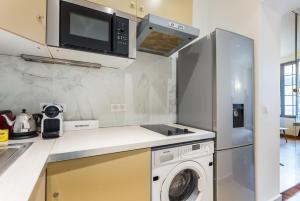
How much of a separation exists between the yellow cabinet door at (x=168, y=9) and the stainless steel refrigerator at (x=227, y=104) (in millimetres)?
328

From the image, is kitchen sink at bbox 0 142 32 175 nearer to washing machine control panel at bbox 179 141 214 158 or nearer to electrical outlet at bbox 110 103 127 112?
electrical outlet at bbox 110 103 127 112

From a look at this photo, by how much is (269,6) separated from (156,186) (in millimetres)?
2135

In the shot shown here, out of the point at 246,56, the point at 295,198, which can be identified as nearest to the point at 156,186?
the point at 246,56

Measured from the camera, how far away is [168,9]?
148 centimetres

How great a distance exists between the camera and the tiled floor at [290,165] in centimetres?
220

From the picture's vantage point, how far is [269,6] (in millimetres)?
1674

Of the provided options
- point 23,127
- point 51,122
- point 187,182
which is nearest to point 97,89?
point 51,122

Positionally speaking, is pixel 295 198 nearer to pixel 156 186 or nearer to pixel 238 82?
pixel 238 82

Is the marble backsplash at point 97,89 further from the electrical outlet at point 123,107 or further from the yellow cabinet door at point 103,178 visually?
the yellow cabinet door at point 103,178

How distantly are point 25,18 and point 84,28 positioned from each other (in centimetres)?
34

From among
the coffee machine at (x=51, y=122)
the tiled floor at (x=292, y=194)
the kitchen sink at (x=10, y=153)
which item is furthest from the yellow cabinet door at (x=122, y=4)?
the tiled floor at (x=292, y=194)

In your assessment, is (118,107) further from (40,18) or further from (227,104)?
(227,104)

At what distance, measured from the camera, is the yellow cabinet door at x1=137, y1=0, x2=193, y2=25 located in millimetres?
1367

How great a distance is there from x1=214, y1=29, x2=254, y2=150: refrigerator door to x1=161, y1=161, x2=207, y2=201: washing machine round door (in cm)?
31
